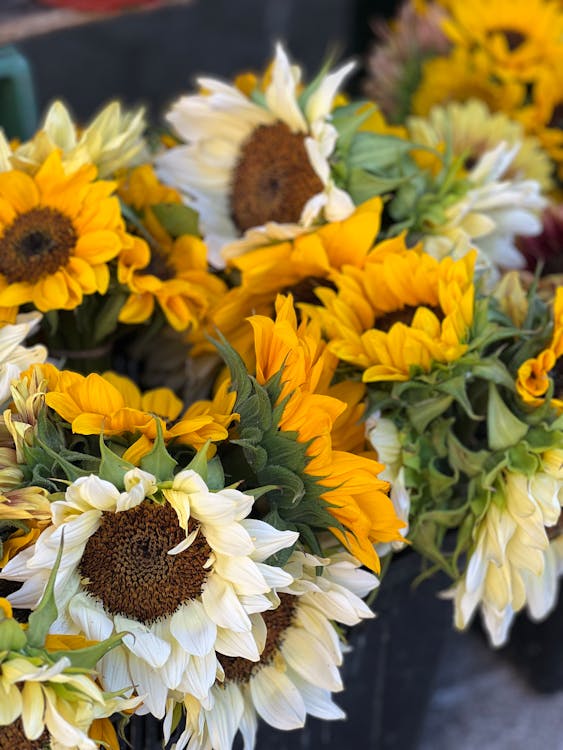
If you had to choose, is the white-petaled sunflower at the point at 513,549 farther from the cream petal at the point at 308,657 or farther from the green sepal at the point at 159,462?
the green sepal at the point at 159,462

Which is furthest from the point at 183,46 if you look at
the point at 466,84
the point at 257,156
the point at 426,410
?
the point at 426,410

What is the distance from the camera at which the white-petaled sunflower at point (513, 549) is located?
1.88 ft

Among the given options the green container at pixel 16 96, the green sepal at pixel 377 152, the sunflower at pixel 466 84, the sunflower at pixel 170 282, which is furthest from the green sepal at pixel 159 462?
the sunflower at pixel 466 84

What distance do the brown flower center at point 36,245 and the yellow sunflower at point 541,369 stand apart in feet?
1.03

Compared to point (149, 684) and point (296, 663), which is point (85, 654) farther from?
point (296, 663)

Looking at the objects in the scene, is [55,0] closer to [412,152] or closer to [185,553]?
[412,152]

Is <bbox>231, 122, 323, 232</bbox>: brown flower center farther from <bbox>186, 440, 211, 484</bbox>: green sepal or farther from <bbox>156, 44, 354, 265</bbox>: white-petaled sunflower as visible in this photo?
<bbox>186, 440, 211, 484</bbox>: green sepal

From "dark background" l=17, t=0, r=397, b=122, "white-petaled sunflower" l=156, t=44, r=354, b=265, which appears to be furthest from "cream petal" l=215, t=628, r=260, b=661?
"dark background" l=17, t=0, r=397, b=122

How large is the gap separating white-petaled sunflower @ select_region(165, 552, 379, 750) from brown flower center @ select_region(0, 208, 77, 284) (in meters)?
0.27

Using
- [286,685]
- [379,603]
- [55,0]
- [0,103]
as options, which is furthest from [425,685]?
[55,0]

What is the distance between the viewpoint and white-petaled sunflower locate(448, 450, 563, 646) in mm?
573

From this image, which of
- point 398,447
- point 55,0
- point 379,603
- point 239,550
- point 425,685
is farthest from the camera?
point 55,0

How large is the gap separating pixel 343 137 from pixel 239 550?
1.16 ft

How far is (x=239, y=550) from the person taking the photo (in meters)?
0.47
